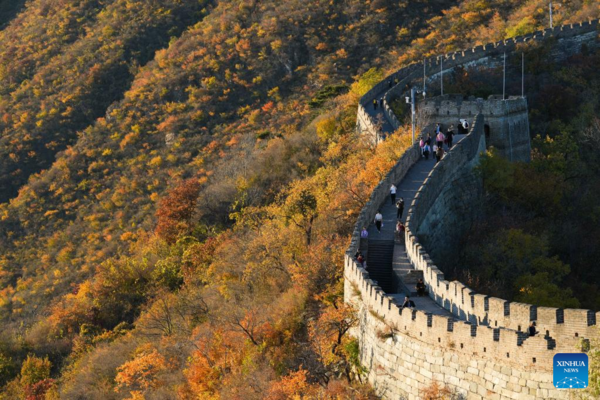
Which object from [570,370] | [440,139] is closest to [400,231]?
[440,139]

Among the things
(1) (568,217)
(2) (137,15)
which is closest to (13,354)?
(1) (568,217)

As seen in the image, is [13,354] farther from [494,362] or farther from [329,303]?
Result: [494,362]

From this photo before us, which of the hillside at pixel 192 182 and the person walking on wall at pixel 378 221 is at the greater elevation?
the person walking on wall at pixel 378 221

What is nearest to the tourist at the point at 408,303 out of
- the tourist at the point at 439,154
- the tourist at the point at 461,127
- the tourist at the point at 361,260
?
the tourist at the point at 361,260

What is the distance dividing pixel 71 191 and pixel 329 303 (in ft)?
195

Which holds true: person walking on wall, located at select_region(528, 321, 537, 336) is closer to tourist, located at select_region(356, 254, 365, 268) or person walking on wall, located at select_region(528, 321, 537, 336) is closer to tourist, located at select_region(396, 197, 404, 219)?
tourist, located at select_region(356, 254, 365, 268)

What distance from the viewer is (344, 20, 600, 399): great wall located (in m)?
22.1

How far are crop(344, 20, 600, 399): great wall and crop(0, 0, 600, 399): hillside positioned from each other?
1.57 metres

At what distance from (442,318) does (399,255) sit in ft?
26.1

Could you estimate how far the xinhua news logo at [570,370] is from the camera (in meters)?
21.3

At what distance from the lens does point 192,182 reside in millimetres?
70000

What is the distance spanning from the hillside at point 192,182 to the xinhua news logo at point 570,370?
23.6 feet

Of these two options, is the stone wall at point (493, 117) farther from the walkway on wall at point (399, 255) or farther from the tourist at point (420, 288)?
the tourist at point (420, 288)

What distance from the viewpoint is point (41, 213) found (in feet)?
278
